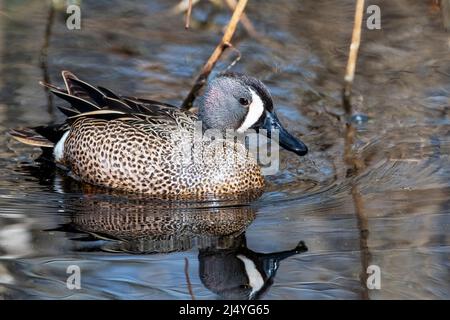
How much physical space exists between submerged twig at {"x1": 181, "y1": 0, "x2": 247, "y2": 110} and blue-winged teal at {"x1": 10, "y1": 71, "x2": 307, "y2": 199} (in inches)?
28.4

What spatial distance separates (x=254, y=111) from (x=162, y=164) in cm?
76

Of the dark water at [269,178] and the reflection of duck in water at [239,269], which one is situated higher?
the dark water at [269,178]

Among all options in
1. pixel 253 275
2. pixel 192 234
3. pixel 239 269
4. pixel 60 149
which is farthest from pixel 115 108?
pixel 253 275

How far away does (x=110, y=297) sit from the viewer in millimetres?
6094

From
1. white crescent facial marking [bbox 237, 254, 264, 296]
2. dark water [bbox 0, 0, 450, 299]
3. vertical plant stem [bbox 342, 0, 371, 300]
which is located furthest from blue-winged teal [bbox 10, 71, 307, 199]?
white crescent facial marking [bbox 237, 254, 264, 296]

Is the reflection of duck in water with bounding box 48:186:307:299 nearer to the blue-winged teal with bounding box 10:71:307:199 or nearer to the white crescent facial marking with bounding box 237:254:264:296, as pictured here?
the white crescent facial marking with bounding box 237:254:264:296

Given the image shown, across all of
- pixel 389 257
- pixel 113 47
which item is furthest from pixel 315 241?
pixel 113 47

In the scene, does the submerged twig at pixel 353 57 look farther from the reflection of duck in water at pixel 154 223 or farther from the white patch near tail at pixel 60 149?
the white patch near tail at pixel 60 149

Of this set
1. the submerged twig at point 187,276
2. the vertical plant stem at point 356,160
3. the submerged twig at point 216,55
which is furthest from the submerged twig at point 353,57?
the submerged twig at point 187,276

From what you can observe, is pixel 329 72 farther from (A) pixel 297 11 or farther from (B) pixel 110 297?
(B) pixel 110 297

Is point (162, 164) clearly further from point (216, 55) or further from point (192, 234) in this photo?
point (216, 55)

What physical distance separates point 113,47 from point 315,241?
13.8ft

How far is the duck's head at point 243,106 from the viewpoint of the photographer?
7.73 metres

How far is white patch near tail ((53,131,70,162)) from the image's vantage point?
8.42 m
